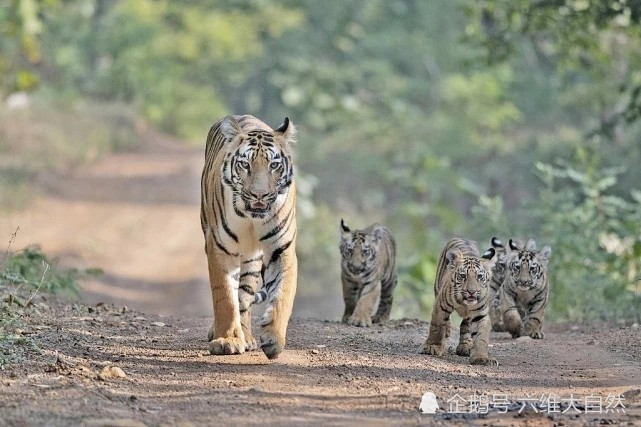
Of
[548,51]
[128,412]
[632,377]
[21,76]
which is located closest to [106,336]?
[128,412]

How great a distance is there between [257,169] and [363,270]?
308 centimetres

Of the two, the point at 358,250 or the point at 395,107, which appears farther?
the point at 395,107

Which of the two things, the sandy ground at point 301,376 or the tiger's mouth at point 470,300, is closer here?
the sandy ground at point 301,376

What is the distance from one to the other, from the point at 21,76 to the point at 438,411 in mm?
10975

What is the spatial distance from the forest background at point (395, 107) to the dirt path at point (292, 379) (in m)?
3.55

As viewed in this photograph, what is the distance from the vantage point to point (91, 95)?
116 feet

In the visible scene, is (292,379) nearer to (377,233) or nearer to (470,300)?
(470,300)

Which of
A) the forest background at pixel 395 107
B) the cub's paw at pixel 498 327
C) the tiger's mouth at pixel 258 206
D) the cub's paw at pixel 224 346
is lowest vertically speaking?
the cub's paw at pixel 224 346

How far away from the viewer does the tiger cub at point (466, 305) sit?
26.3 ft

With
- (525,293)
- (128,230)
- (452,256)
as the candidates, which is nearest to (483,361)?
(452,256)

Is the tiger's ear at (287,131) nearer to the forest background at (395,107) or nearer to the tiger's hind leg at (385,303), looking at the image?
the tiger's hind leg at (385,303)

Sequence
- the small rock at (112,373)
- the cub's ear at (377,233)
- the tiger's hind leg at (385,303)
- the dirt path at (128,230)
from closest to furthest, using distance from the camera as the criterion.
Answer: the small rock at (112,373) < the cub's ear at (377,233) < the tiger's hind leg at (385,303) < the dirt path at (128,230)

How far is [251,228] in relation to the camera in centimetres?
757

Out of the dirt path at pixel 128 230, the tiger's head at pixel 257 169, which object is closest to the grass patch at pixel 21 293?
the tiger's head at pixel 257 169
